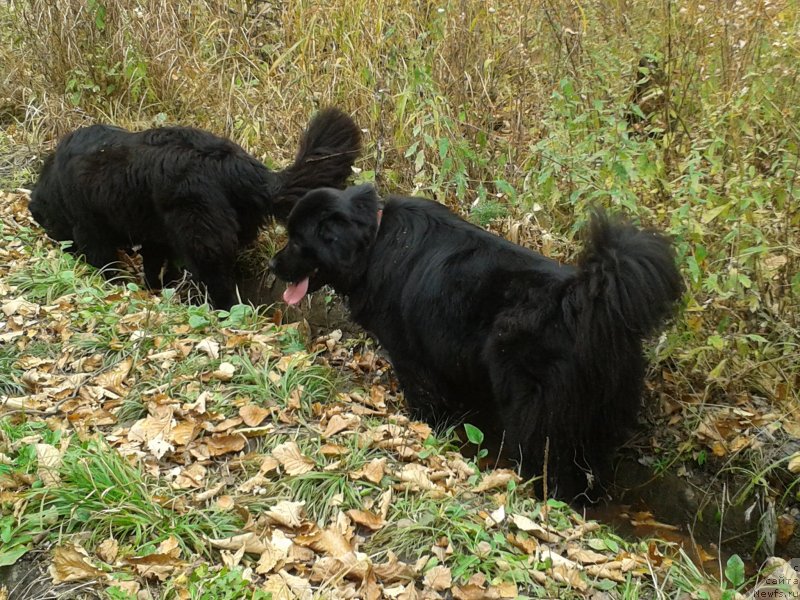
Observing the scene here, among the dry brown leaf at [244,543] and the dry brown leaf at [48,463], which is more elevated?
the dry brown leaf at [244,543]

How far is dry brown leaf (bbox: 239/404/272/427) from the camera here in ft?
10.9

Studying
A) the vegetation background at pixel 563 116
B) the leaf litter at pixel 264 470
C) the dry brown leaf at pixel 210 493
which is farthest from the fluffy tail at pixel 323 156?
the dry brown leaf at pixel 210 493

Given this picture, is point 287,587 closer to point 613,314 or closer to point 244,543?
point 244,543

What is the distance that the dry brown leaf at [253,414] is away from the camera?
3.33 meters

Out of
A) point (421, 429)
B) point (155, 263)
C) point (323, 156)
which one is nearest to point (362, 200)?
point (323, 156)

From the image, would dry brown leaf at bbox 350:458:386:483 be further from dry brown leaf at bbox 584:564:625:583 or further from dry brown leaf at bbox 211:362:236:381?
dry brown leaf at bbox 211:362:236:381

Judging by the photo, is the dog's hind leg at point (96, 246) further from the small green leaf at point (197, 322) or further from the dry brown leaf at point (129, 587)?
the dry brown leaf at point (129, 587)

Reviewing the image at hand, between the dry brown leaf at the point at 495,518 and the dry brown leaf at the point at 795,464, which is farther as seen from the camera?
the dry brown leaf at the point at 795,464

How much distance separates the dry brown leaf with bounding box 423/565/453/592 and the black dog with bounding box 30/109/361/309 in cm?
313

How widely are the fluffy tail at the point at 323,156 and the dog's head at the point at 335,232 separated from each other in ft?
2.84

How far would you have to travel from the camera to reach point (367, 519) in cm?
273

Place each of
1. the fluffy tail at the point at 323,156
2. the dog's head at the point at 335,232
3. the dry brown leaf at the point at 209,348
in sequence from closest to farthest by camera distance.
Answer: the dry brown leaf at the point at 209,348, the dog's head at the point at 335,232, the fluffy tail at the point at 323,156

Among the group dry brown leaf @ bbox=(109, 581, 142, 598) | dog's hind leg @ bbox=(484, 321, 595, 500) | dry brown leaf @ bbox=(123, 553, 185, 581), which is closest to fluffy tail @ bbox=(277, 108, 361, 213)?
dog's hind leg @ bbox=(484, 321, 595, 500)

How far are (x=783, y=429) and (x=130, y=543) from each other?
294cm
